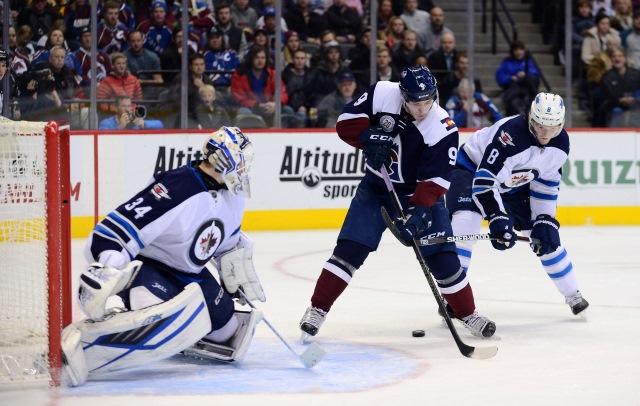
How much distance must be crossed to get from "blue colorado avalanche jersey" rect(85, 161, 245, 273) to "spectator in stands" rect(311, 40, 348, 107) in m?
4.57

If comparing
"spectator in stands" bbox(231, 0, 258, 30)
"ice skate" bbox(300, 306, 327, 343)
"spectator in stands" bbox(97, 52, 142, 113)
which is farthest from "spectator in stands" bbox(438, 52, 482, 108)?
"ice skate" bbox(300, 306, 327, 343)

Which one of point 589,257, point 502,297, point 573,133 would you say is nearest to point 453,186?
point 502,297

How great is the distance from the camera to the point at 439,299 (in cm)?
435

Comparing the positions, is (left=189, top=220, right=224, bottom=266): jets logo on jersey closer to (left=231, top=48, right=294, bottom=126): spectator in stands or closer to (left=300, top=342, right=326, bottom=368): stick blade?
(left=300, top=342, right=326, bottom=368): stick blade

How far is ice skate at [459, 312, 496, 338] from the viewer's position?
447 cm

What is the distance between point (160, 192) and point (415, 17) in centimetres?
546

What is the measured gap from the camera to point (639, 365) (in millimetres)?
3994

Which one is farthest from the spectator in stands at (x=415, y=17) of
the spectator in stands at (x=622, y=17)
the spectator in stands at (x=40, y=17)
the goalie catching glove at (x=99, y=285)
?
the goalie catching glove at (x=99, y=285)

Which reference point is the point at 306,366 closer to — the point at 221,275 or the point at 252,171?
the point at 221,275

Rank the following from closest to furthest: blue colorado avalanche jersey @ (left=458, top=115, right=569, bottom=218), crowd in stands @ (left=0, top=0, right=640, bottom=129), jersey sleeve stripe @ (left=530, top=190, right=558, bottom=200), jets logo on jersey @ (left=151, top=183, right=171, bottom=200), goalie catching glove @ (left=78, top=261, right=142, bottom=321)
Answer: goalie catching glove @ (left=78, top=261, right=142, bottom=321)
jets logo on jersey @ (left=151, top=183, right=171, bottom=200)
blue colorado avalanche jersey @ (left=458, top=115, right=569, bottom=218)
jersey sleeve stripe @ (left=530, top=190, right=558, bottom=200)
crowd in stands @ (left=0, top=0, right=640, bottom=129)

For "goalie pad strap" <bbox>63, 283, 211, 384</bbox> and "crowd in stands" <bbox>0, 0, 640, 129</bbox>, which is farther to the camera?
"crowd in stands" <bbox>0, 0, 640, 129</bbox>

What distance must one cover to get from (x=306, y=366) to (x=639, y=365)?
115cm

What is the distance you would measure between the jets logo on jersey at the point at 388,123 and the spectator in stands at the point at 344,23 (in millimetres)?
4172

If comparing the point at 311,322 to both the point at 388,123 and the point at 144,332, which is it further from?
the point at 144,332
